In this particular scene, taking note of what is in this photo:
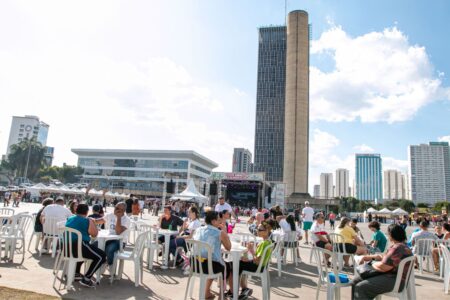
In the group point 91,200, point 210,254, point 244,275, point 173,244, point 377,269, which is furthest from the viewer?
point 91,200

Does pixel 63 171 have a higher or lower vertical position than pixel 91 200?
higher

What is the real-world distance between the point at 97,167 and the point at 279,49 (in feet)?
222

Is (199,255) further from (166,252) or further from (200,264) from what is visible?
(166,252)

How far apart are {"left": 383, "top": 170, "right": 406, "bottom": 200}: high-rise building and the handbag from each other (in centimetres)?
18375

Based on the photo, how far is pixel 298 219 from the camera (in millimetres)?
22531

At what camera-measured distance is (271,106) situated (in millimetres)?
102312

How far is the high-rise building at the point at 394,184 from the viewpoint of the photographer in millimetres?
166250

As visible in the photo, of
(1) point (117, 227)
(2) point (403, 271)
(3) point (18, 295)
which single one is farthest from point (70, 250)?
(2) point (403, 271)

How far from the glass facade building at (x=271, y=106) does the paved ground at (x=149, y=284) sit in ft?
316

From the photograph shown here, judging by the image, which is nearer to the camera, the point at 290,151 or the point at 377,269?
the point at 377,269

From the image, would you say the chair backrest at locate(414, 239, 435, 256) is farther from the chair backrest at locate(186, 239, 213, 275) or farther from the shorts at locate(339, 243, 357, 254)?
the chair backrest at locate(186, 239, 213, 275)

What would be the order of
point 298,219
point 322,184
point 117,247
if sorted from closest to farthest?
point 117,247
point 298,219
point 322,184

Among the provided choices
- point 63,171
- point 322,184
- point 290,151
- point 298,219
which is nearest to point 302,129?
point 290,151

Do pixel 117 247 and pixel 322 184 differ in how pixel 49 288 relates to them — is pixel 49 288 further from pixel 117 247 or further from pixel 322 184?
pixel 322 184
